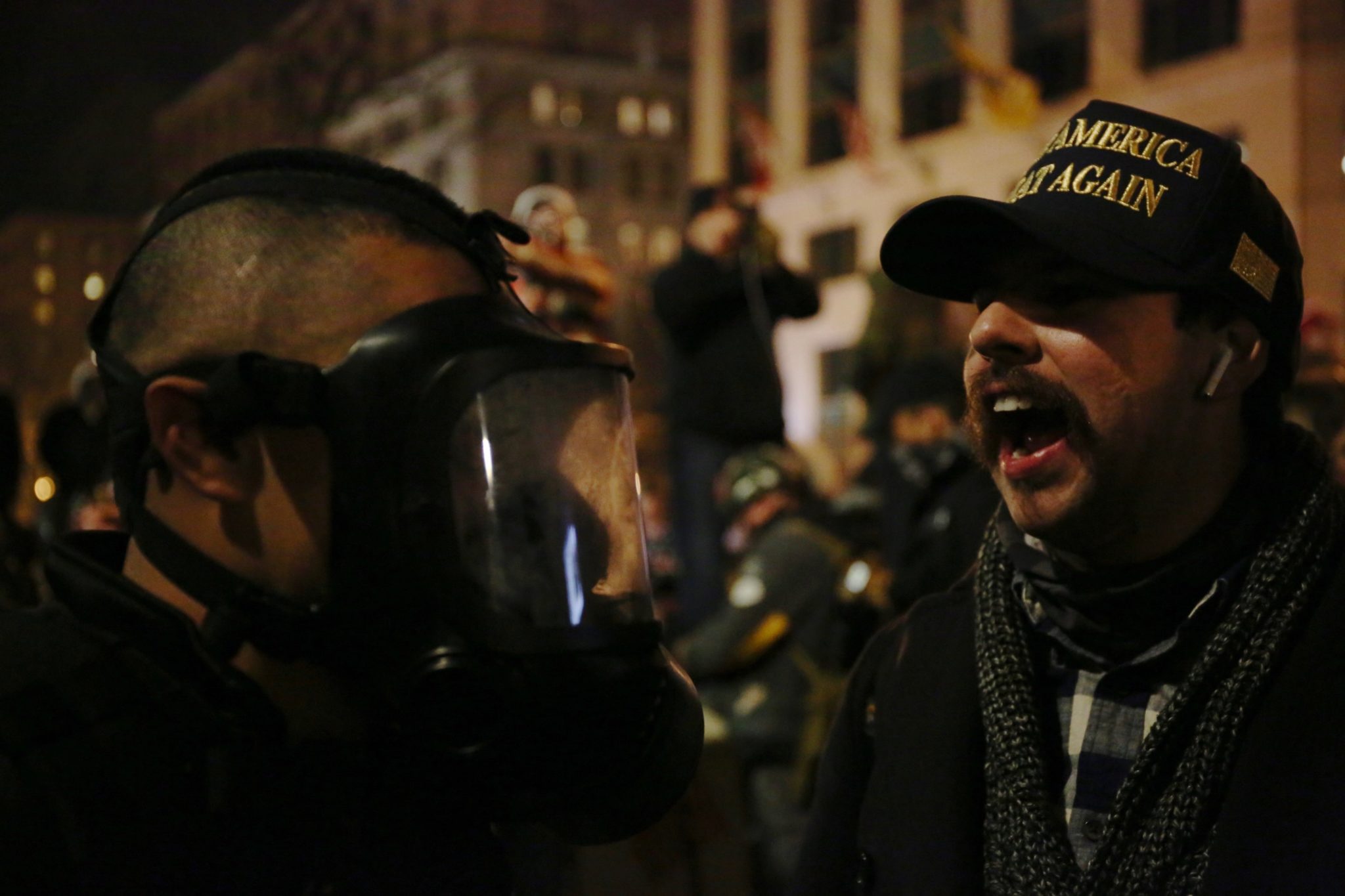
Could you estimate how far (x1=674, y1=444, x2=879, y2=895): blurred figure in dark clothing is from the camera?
16.5ft

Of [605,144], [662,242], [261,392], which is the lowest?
[662,242]

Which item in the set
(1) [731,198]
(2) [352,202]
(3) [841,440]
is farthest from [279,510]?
(3) [841,440]

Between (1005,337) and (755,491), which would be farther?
(755,491)

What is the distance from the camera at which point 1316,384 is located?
14.6 feet

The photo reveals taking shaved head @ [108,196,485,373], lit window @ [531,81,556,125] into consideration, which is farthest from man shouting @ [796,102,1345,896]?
lit window @ [531,81,556,125]

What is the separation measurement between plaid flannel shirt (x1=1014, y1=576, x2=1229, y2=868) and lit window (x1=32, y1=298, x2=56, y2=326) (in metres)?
2.71

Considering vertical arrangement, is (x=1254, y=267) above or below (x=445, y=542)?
above

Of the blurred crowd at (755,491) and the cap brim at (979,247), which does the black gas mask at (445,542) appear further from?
the blurred crowd at (755,491)

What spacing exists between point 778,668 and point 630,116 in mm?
43192

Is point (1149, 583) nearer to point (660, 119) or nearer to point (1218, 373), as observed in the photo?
point (1218, 373)

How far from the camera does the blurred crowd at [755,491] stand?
4051mm

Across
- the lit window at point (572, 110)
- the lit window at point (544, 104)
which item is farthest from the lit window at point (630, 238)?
the lit window at point (544, 104)

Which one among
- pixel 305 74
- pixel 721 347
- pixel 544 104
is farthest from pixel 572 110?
pixel 721 347

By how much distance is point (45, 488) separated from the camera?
574cm
